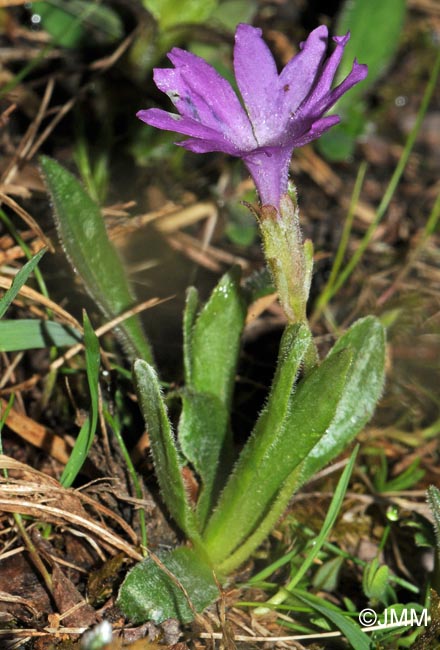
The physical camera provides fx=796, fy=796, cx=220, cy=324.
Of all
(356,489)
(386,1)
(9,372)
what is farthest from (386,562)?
(386,1)

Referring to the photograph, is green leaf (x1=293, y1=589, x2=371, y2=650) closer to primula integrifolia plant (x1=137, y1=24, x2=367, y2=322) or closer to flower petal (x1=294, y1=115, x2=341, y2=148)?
primula integrifolia plant (x1=137, y1=24, x2=367, y2=322)

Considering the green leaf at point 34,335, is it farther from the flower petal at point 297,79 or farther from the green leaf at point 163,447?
the flower petal at point 297,79

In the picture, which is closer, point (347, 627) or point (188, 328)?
point (347, 627)

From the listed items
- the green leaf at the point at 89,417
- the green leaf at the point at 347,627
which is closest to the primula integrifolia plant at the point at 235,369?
the green leaf at the point at 89,417

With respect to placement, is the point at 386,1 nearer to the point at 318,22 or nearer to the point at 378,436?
the point at 318,22

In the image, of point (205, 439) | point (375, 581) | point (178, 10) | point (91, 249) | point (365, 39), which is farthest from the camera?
point (365, 39)

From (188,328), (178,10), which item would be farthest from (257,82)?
(178,10)

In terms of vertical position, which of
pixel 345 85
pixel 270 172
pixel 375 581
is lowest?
pixel 375 581

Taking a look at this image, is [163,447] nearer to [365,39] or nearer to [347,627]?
[347,627]
